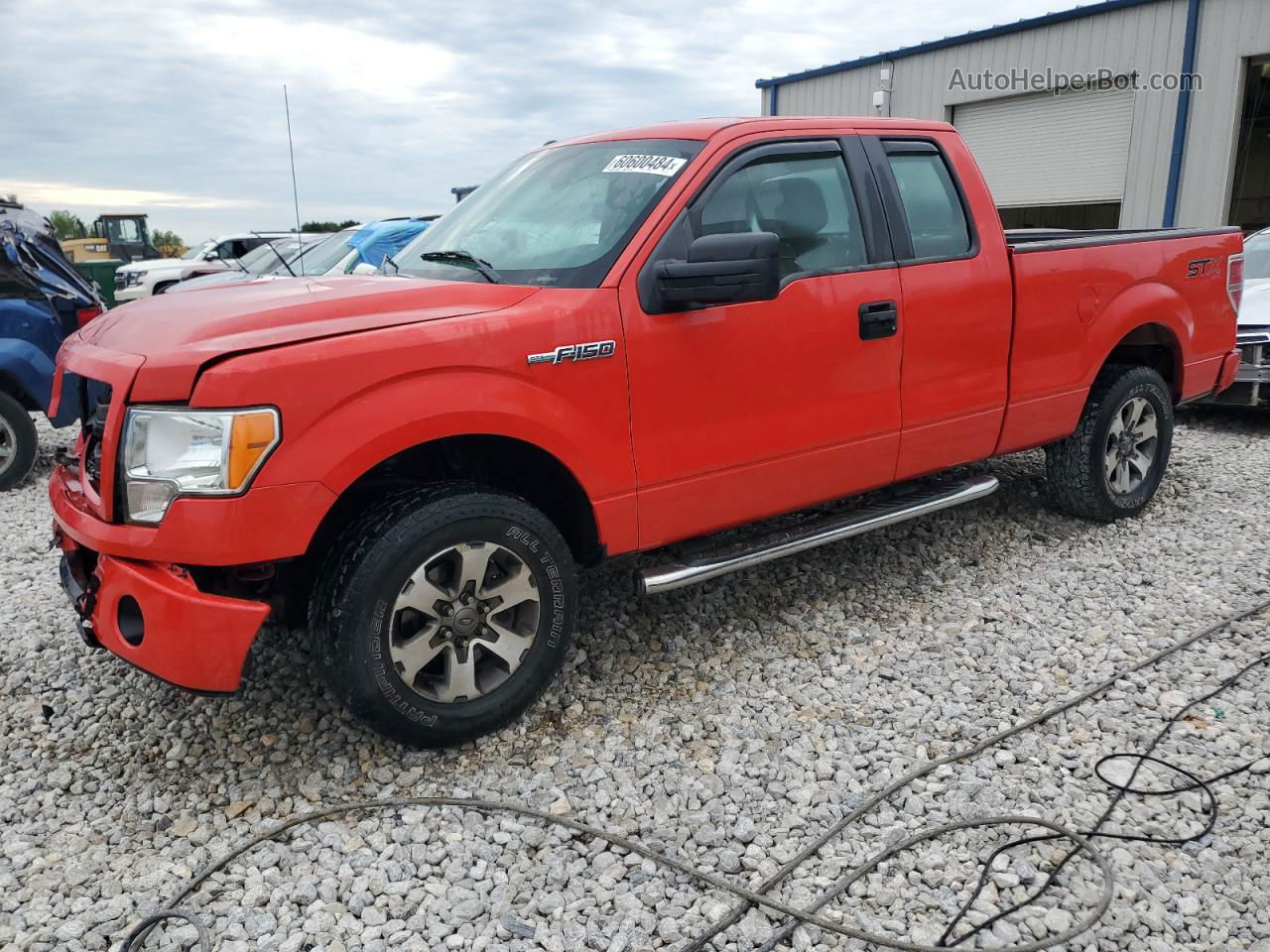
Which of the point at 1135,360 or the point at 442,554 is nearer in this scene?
the point at 442,554

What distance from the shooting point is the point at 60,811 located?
2.97 metres

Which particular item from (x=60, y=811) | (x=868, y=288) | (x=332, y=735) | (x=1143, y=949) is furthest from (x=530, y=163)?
(x=1143, y=949)

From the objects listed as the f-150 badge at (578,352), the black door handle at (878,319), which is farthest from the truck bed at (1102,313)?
the f-150 badge at (578,352)

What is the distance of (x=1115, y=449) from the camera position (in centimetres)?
524

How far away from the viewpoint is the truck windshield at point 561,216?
11.2 feet

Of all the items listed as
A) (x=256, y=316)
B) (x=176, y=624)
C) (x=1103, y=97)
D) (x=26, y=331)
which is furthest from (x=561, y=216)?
(x=1103, y=97)

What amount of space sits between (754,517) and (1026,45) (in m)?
14.5

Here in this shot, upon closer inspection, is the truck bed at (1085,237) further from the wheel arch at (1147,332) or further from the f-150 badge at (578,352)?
the f-150 badge at (578,352)

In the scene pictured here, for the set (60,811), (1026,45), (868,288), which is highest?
(1026,45)

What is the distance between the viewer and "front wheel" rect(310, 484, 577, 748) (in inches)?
115

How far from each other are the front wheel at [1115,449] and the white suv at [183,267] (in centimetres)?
1336

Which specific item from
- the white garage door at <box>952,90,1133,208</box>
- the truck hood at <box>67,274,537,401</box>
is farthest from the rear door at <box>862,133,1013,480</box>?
the white garage door at <box>952,90,1133,208</box>

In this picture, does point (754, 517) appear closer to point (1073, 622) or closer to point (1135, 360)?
point (1073, 622)

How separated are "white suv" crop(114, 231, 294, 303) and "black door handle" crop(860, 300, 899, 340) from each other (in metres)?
13.4
